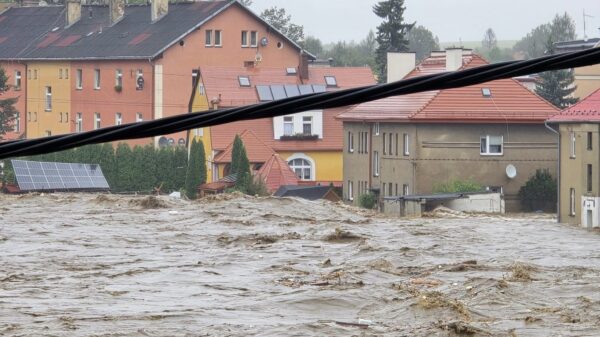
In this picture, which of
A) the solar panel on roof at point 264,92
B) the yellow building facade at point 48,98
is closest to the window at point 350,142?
the solar panel on roof at point 264,92

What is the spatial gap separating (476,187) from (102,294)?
42433 millimetres

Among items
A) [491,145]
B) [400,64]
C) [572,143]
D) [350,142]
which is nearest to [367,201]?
[491,145]

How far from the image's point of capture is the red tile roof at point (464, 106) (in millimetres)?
68688

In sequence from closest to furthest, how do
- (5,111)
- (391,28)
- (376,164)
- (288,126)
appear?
(376,164), (288,126), (5,111), (391,28)

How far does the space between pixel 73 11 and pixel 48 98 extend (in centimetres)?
774

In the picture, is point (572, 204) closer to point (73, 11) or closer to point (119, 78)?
point (119, 78)

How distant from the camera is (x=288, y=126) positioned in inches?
3093

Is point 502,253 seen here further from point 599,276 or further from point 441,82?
point 441,82

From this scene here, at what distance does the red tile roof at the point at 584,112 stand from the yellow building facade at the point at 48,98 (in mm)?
39402

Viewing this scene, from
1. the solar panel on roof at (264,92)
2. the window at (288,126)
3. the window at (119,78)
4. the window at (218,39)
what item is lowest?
the window at (288,126)

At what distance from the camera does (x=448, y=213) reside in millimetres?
55031

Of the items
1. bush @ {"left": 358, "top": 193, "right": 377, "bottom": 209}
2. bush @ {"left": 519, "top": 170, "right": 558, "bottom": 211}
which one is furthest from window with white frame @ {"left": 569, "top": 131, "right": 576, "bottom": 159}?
bush @ {"left": 358, "top": 193, "right": 377, "bottom": 209}

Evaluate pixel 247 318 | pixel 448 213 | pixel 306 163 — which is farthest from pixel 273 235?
pixel 306 163

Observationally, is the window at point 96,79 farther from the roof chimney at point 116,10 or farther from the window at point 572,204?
the window at point 572,204
